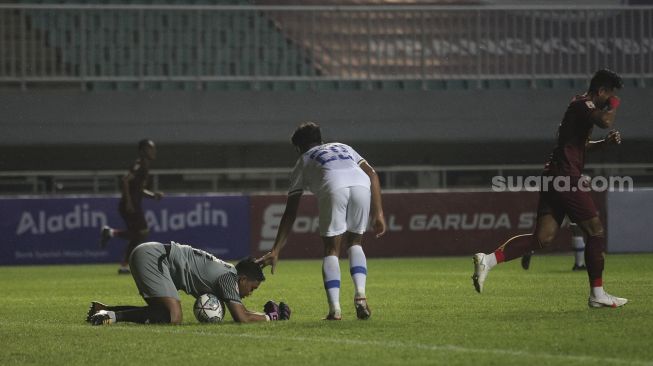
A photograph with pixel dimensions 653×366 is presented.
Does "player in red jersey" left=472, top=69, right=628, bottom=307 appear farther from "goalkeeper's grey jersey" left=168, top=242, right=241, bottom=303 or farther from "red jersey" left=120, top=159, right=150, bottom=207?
"red jersey" left=120, top=159, right=150, bottom=207

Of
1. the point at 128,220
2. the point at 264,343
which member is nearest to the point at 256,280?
the point at 264,343

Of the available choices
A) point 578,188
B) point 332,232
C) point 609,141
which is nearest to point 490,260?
point 578,188

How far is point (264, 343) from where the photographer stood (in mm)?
9758

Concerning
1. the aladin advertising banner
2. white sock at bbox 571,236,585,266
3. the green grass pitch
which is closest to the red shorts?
the green grass pitch

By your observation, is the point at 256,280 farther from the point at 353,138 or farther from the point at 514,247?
the point at 353,138

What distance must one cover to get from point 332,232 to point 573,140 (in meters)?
2.51

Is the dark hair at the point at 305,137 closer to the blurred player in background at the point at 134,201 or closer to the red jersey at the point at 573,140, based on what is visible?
the red jersey at the point at 573,140

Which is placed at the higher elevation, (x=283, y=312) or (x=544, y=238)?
(x=544, y=238)

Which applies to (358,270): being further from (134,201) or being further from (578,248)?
(134,201)

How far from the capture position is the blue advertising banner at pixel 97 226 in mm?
24484

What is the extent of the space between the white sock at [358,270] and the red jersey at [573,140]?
2117 mm

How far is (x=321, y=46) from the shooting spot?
1135 inches

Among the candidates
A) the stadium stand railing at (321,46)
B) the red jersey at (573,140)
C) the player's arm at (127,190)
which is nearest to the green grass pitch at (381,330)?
the red jersey at (573,140)

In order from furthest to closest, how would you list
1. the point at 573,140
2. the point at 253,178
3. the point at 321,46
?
the point at 321,46
the point at 253,178
the point at 573,140
